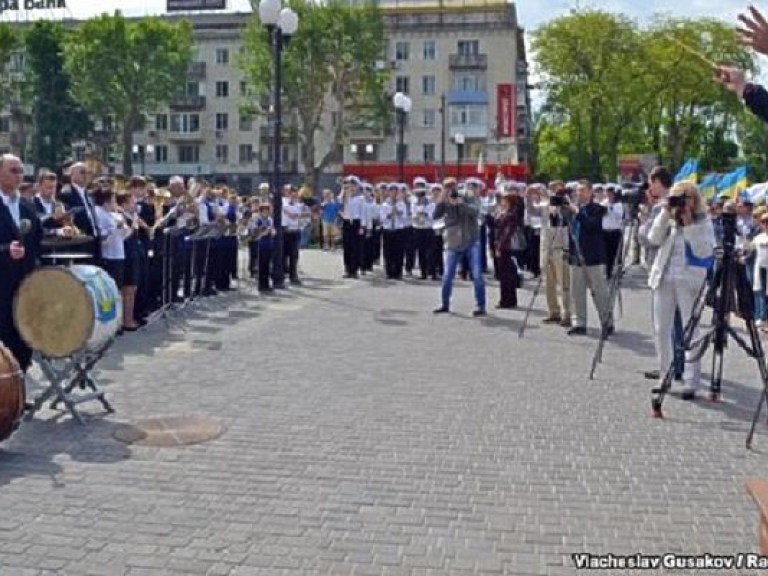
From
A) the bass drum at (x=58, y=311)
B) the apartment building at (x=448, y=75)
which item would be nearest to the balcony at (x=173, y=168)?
the apartment building at (x=448, y=75)

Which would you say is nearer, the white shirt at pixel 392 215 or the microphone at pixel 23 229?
the microphone at pixel 23 229

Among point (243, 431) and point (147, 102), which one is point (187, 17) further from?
point (243, 431)

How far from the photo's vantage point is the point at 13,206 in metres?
8.55

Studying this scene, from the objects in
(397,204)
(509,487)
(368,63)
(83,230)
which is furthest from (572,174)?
(509,487)

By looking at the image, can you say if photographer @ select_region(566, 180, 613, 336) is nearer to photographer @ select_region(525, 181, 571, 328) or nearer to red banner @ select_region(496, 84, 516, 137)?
photographer @ select_region(525, 181, 571, 328)

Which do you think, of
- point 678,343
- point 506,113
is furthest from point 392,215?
point 506,113

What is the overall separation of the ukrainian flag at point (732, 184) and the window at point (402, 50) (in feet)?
195

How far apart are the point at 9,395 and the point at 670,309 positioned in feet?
18.8

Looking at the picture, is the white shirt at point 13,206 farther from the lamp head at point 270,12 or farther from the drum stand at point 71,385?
the lamp head at point 270,12

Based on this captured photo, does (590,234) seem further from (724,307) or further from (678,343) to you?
(724,307)

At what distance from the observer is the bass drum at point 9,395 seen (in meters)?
6.67

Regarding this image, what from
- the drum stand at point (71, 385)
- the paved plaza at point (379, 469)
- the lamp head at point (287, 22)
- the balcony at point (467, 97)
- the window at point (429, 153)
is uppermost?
the balcony at point (467, 97)

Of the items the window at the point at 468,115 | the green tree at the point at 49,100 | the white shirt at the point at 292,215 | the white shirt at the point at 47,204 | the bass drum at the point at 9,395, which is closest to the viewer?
the bass drum at the point at 9,395

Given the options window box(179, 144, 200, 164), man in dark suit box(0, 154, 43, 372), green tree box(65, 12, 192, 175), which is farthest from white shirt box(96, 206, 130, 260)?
window box(179, 144, 200, 164)
